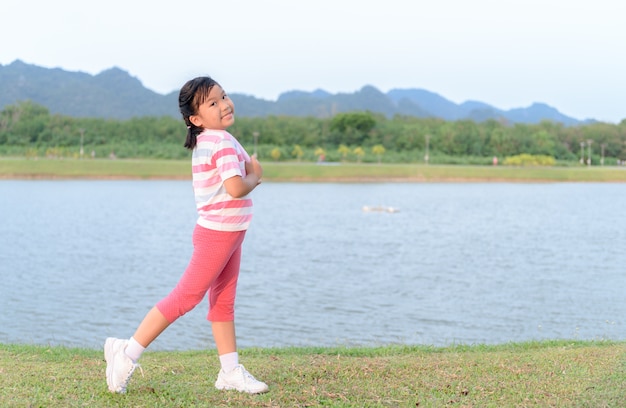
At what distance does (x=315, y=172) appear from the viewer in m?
59.8

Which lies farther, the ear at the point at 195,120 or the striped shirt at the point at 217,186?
the ear at the point at 195,120

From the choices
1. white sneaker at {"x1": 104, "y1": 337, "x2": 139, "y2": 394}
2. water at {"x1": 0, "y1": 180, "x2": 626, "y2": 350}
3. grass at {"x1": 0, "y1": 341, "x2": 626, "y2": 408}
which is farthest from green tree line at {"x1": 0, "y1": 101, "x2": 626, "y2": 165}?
white sneaker at {"x1": 104, "y1": 337, "x2": 139, "y2": 394}

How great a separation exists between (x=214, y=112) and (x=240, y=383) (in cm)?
136

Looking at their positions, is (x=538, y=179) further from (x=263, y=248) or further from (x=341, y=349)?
(x=341, y=349)

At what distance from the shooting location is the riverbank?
55438 mm

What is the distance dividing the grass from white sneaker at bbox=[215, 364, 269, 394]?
0.16 ft

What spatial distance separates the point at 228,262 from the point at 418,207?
3085 centimetres

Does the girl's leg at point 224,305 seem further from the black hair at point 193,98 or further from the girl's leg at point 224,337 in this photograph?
the black hair at point 193,98

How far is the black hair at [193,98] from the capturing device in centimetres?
383

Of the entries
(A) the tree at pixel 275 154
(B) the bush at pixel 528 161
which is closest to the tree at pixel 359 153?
(A) the tree at pixel 275 154

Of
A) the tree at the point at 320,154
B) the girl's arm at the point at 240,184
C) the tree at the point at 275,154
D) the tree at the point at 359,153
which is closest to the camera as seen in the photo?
the girl's arm at the point at 240,184

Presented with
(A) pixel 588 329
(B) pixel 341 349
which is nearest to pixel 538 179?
(A) pixel 588 329

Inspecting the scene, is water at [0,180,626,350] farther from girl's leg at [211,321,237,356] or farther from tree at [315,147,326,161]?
tree at [315,147,326,161]

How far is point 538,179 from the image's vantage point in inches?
2457
